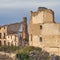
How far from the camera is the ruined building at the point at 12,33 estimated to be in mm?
66125

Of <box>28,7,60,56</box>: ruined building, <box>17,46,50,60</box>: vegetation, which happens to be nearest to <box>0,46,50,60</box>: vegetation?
<box>17,46,50,60</box>: vegetation

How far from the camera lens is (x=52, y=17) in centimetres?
4812

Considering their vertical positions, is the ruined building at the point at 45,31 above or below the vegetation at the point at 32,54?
above

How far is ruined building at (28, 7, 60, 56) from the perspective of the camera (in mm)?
46625

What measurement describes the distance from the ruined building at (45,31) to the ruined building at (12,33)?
603 inches

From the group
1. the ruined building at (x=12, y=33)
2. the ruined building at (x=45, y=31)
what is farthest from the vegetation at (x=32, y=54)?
the ruined building at (x=12, y=33)

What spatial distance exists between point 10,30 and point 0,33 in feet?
7.17

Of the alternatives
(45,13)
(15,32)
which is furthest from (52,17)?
(15,32)

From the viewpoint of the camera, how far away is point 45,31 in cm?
4744

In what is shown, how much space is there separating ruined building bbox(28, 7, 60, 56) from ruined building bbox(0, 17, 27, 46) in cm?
1533

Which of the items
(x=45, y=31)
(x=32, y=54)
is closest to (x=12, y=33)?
(x=45, y=31)

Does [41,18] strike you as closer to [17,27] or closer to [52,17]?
[52,17]

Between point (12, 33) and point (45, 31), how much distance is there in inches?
862

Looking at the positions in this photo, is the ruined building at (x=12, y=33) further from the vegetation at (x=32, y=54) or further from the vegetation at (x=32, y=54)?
the vegetation at (x=32, y=54)
